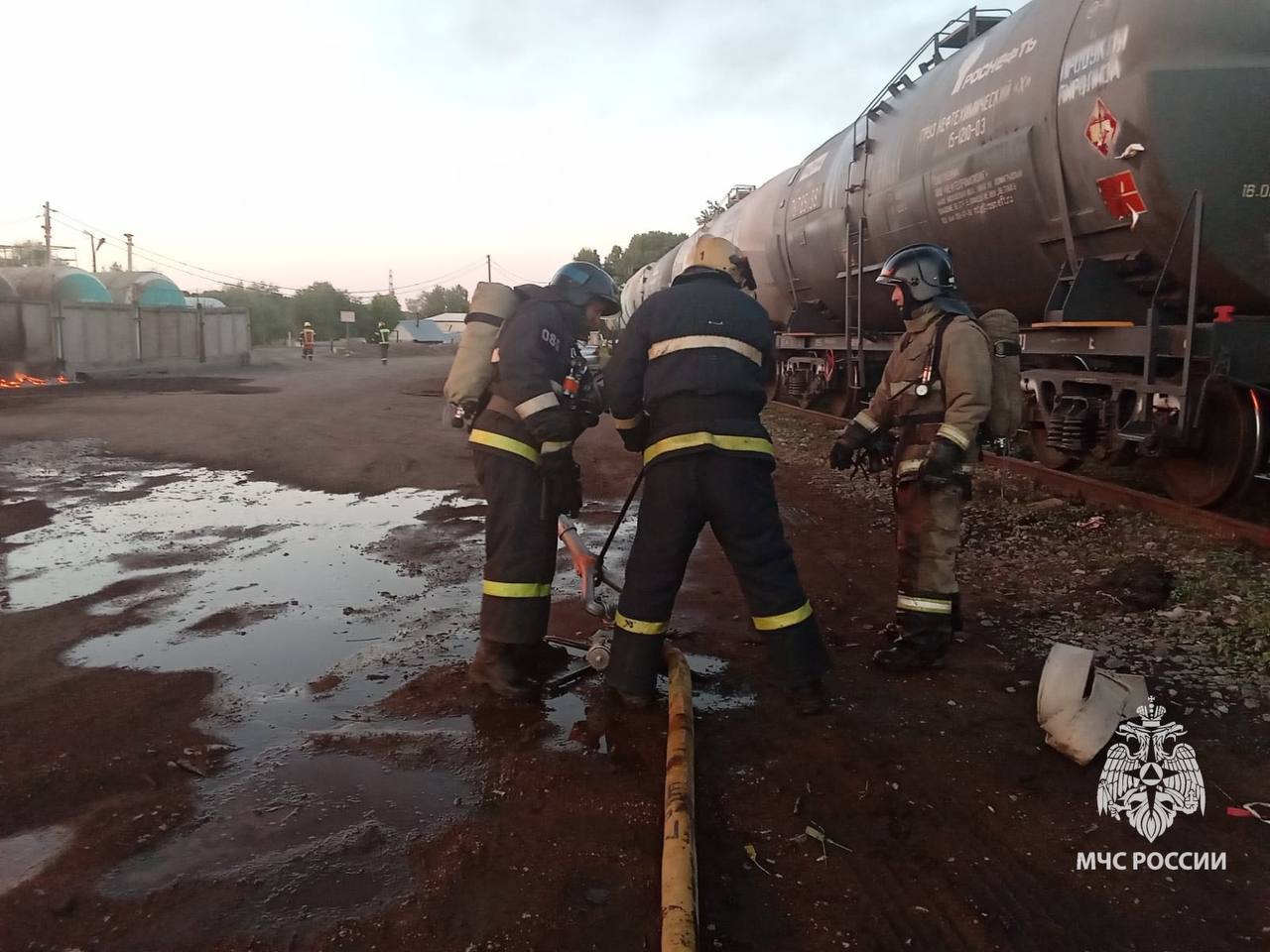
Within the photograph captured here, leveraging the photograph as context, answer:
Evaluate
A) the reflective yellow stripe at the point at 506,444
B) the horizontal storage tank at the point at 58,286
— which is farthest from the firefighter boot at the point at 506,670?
the horizontal storage tank at the point at 58,286

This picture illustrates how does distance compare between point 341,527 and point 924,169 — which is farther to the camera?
point 924,169

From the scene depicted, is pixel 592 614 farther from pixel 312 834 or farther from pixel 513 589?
pixel 312 834

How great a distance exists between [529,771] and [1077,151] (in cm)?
535

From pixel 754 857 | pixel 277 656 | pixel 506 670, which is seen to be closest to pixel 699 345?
pixel 506 670

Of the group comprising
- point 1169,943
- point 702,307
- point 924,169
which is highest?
point 924,169

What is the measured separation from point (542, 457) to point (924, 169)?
557 cm

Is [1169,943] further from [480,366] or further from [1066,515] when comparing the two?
[1066,515]

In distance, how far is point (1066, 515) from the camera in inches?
256

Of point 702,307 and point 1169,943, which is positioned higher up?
point 702,307

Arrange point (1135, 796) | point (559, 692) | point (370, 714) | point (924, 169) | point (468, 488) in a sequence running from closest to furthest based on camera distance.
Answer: point (1135, 796), point (370, 714), point (559, 692), point (924, 169), point (468, 488)

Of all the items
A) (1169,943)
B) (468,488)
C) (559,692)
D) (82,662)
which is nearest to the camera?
(1169,943)

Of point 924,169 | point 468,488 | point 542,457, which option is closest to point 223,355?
point 468,488

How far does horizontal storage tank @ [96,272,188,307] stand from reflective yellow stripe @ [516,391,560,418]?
3469 cm

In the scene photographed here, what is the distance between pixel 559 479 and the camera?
377 centimetres
